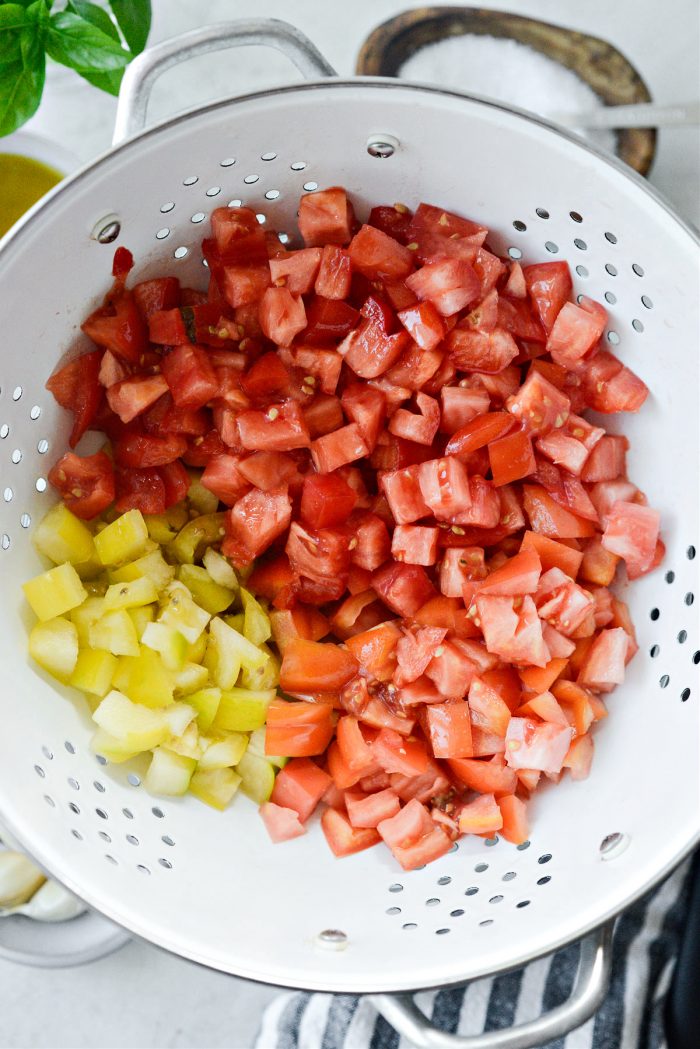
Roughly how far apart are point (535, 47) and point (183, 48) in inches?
28.2

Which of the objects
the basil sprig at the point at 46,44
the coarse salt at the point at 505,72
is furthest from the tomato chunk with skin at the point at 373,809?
the coarse salt at the point at 505,72

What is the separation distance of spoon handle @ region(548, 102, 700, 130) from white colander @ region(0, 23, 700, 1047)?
1.40 feet

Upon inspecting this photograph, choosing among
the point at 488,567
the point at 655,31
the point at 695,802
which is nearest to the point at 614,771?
the point at 695,802

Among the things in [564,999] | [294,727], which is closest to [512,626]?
[294,727]

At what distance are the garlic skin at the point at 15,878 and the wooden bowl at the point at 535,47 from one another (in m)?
1.29

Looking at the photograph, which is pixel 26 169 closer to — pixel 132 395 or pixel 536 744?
pixel 132 395

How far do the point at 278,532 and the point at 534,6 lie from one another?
969 mm

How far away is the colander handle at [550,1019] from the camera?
1.06 m

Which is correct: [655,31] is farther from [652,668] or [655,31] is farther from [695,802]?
[695,802]

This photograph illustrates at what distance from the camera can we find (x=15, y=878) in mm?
1369

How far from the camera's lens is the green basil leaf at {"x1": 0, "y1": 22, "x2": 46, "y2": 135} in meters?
1.04

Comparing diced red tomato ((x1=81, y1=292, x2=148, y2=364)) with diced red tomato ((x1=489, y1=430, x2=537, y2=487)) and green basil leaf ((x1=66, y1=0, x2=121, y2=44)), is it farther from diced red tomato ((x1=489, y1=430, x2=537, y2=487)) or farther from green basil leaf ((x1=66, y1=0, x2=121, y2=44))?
diced red tomato ((x1=489, y1=430, x2=537, y2=487))

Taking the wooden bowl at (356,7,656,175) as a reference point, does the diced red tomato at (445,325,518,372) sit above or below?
below

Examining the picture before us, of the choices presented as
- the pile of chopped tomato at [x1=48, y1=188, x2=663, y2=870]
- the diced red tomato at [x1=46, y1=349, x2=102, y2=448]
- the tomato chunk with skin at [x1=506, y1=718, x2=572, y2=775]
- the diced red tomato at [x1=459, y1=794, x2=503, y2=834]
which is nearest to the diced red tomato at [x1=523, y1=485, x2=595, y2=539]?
the pile of chopped tomato at [x1=48, y1=188, x2=663, y2=870]
